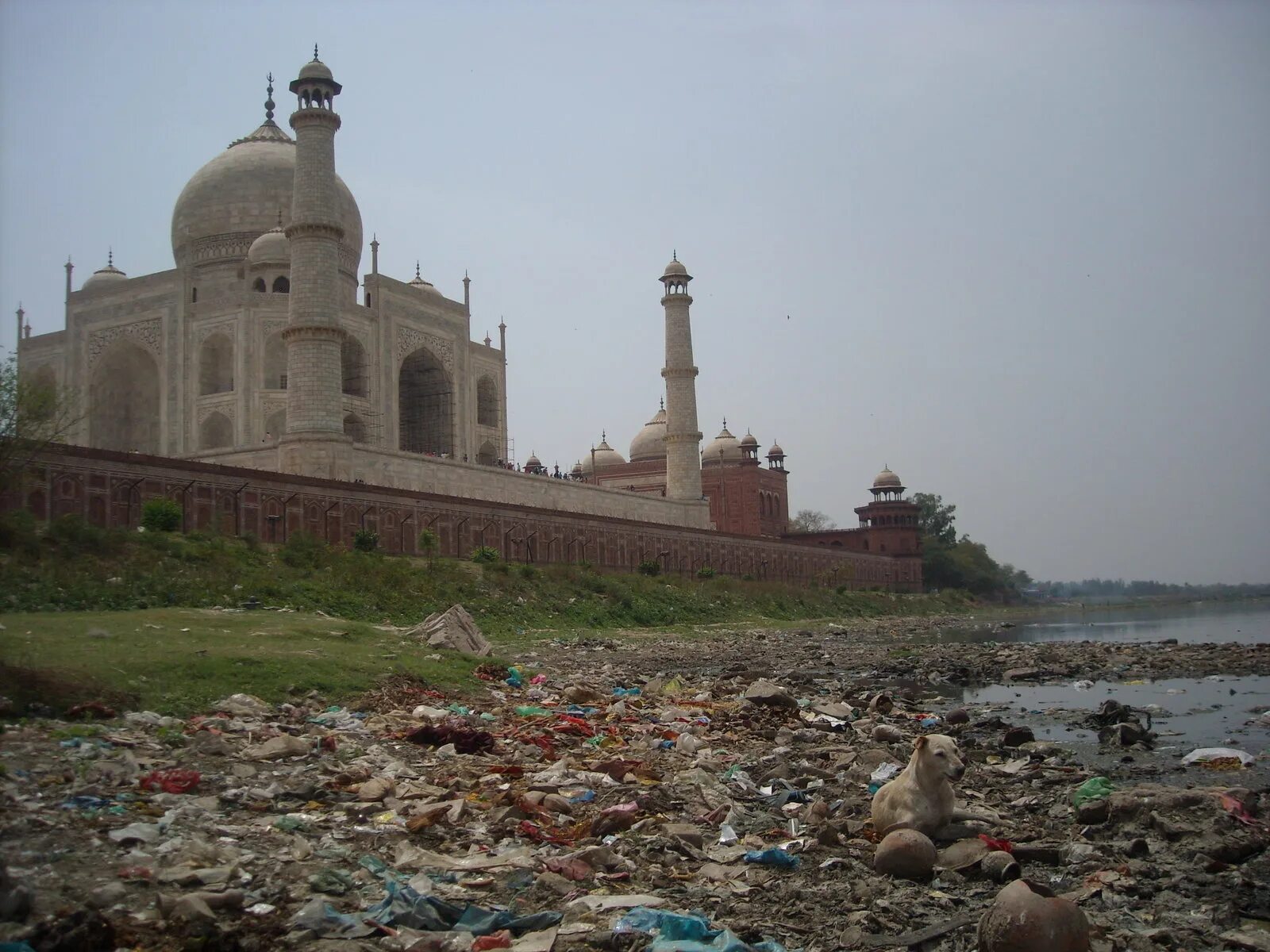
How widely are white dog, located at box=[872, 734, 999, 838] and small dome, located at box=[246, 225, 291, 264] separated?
34399 millimetres

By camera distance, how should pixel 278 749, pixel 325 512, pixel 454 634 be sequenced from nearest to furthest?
pixel 278 749 < pixel 454 634 < pixel 325 512

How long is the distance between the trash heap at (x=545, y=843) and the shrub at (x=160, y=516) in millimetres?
12982

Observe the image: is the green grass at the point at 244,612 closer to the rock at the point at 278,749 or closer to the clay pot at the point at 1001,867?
the rock at the point at 278,749

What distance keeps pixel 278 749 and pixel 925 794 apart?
4.16 meters

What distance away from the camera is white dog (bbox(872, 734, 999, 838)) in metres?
5.76

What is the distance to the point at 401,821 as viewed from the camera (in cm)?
598

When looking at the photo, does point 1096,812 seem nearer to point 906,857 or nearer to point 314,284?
point 906,857

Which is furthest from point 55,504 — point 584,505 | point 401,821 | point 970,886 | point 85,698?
point 584,505

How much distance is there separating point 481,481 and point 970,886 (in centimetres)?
3025

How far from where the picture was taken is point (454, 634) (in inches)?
536

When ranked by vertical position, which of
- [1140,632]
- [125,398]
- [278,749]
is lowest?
[1140,632]

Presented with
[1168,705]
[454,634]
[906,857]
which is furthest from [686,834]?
[1168,705]

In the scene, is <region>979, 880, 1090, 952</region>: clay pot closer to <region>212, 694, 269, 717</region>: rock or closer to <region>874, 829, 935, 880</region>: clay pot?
<region>874, 829, 935, 880</region>: clay pot

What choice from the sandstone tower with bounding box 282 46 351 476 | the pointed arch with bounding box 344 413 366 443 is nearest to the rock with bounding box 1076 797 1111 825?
the sandstone tower with bounding box 282 46 351 476
